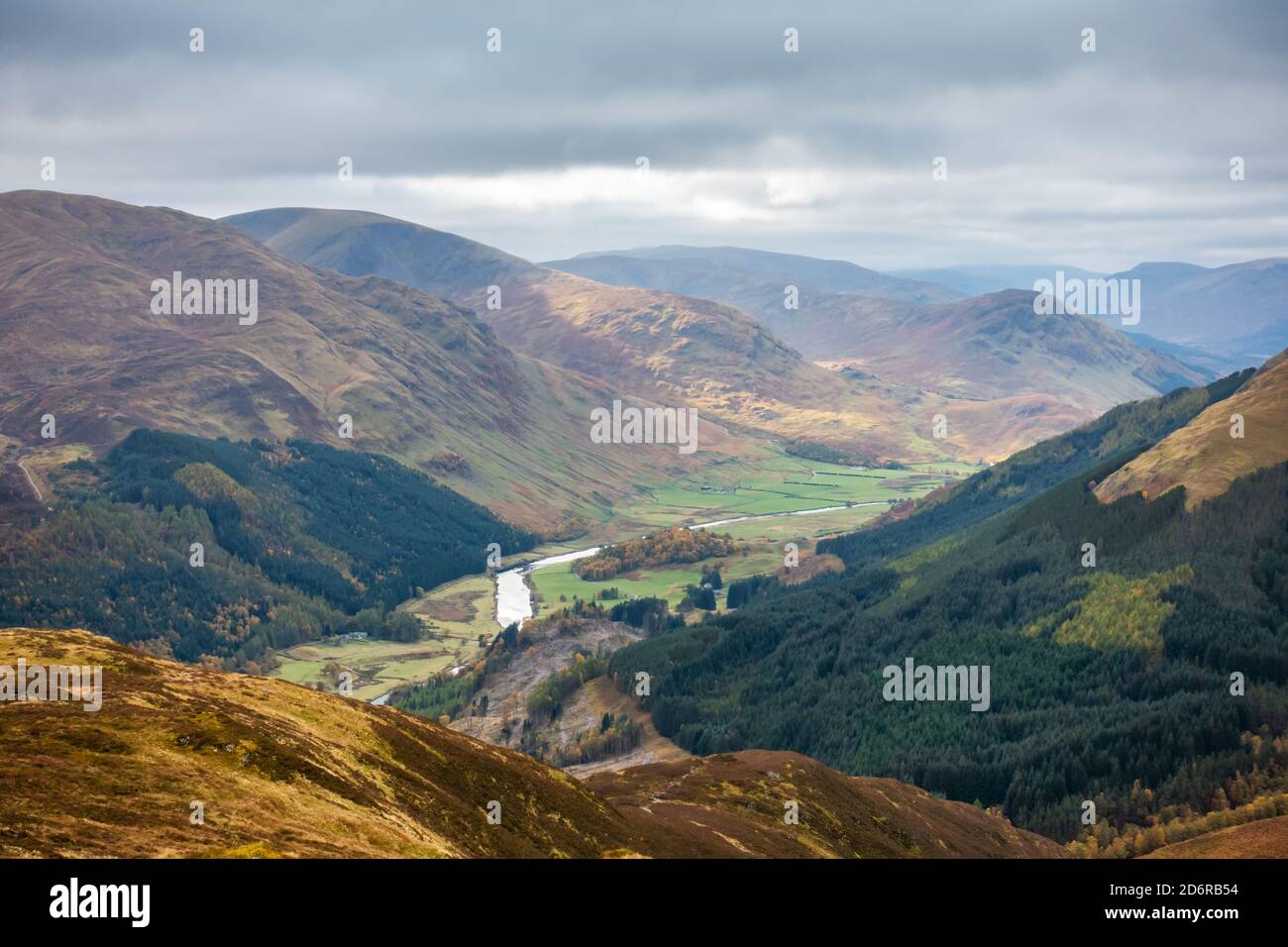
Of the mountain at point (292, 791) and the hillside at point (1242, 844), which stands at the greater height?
the mountain at point (292, 791)

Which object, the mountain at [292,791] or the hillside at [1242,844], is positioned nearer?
the mountain at [292,791]

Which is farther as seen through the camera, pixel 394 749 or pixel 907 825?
pixel 907 825

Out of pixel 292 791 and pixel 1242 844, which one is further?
pixel 1242 844

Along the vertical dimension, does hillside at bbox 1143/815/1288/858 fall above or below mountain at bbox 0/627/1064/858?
below

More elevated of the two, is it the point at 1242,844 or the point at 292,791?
the point at 292,791

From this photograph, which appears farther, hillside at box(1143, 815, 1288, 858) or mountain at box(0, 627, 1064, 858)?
hillside at box(1143, 815, 1288, 858)
